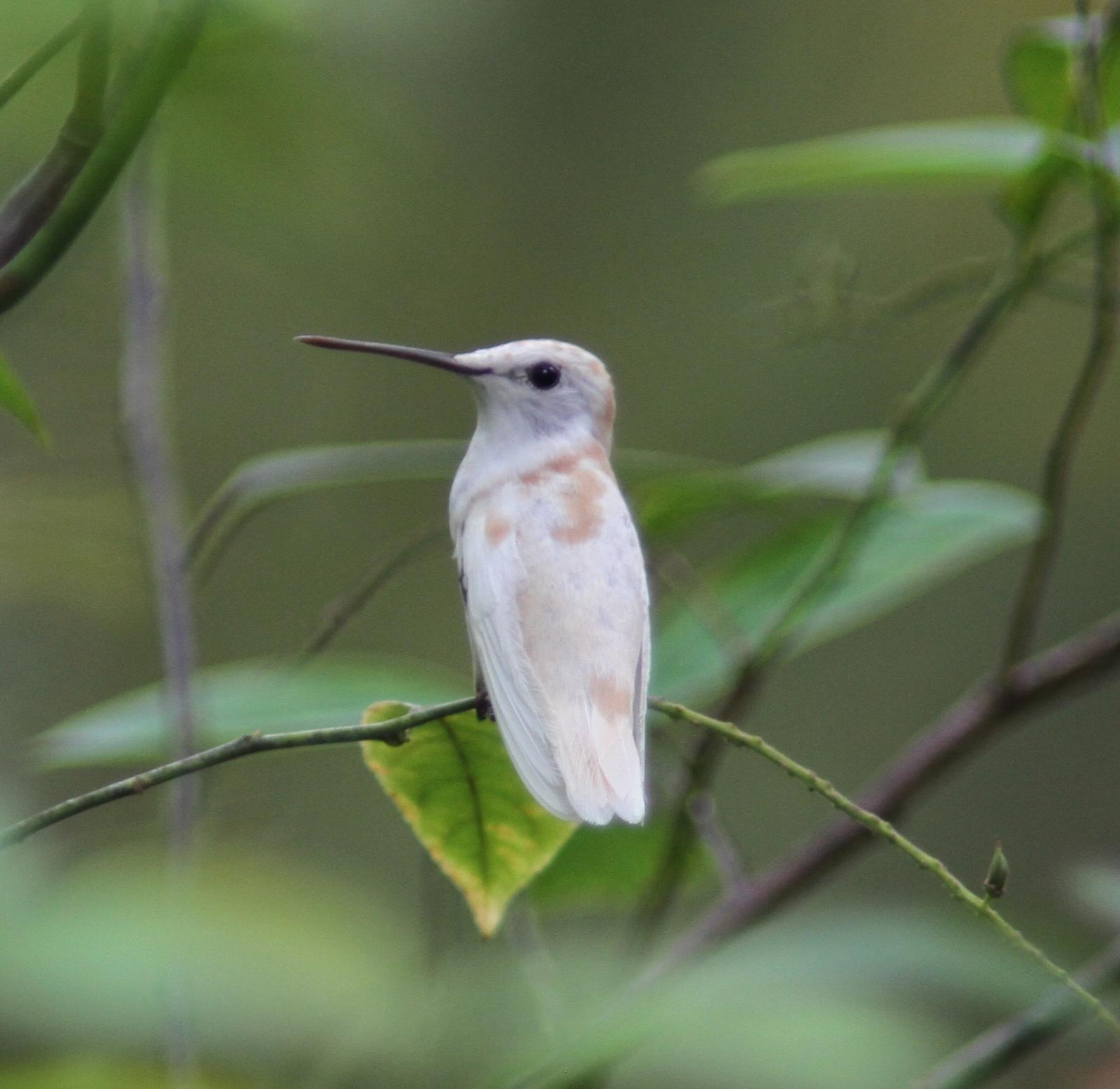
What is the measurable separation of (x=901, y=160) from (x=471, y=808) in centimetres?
62

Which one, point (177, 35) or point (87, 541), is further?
point (87, 541)

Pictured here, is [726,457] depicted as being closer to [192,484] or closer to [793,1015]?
[192,484]

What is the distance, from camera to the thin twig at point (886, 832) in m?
0.64

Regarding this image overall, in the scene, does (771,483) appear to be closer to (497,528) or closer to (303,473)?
(303,473)

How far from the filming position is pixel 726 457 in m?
4.17

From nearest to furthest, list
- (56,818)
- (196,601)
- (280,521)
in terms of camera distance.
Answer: (56,818)
(196,601)
(280,521)

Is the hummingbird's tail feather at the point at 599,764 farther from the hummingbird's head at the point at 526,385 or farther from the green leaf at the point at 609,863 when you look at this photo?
the green leaf at the point at 609,863

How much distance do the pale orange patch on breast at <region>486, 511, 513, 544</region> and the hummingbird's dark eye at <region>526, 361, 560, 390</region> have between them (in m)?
0.17

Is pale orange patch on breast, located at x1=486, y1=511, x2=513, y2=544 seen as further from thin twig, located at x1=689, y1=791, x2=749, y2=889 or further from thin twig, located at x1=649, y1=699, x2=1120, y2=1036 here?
thin twig, located at x1=689, y1=791, x2=749, y2=889

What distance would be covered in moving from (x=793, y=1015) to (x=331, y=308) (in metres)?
3.20

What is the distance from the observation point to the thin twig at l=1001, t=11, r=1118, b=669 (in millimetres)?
1111

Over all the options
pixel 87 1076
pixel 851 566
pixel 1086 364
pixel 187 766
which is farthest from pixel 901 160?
pixel 87 1076

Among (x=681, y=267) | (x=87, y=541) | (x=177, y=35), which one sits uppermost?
(x=177, y=35)

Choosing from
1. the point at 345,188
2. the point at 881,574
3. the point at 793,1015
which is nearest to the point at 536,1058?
the point at 793,1015
